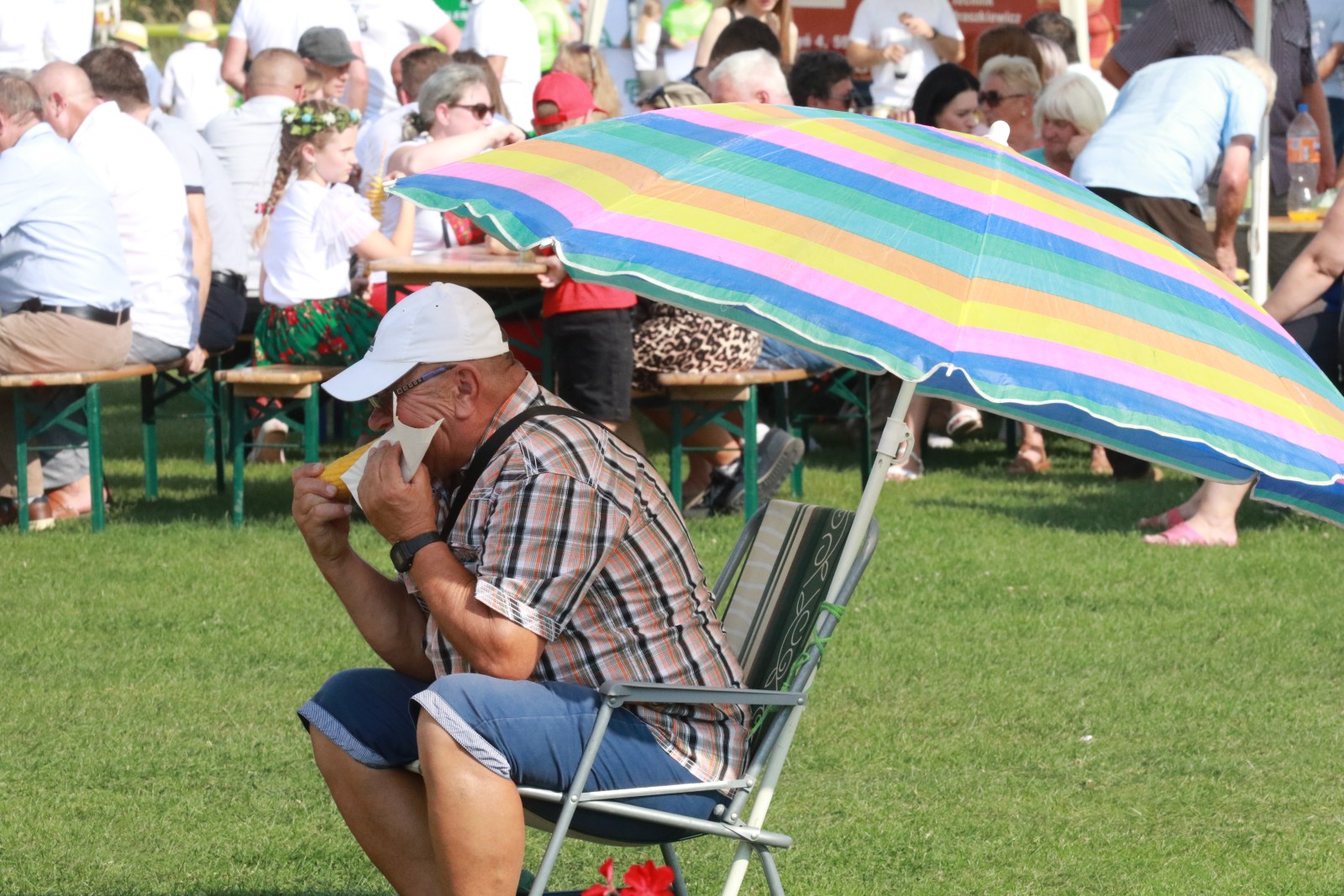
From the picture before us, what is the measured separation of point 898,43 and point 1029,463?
439cm

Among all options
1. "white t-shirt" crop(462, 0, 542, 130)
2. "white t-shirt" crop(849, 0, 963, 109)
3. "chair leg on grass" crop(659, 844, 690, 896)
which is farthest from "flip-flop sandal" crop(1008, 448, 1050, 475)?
"chair leg on grass" crop(659, 844, 690, 896)

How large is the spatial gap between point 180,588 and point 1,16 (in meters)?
6.44

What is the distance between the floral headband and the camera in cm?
814

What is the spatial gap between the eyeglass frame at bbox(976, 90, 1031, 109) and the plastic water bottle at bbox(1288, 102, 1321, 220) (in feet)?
5.17

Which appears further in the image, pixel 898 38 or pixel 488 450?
pixel 898 38

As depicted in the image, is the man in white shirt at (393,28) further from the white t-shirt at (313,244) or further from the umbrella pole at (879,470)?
the umbrella pole at (879,470)

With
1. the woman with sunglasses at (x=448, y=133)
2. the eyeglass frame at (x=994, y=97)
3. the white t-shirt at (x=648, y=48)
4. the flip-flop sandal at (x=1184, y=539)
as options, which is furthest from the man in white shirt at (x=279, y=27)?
the flip-flop sandal at (x=1184, y=539)

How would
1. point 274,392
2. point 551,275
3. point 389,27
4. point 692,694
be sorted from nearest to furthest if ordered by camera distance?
1. point 692,694
2. point 551,275
3. point 274,392
4. point 389,27

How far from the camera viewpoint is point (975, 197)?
116 inches

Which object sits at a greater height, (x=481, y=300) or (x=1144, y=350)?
(x=1144, y=350)

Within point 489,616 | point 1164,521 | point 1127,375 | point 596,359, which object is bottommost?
point 1164,521

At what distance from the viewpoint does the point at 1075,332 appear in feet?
8.98

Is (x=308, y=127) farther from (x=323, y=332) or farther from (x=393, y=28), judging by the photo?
(x=393, y=28)

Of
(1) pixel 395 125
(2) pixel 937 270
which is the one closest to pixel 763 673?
(2) pixel 937 270
